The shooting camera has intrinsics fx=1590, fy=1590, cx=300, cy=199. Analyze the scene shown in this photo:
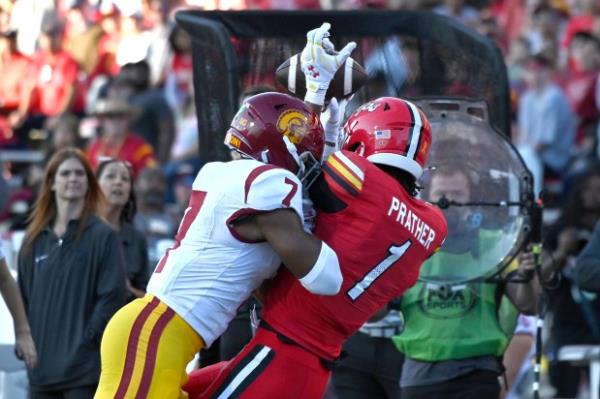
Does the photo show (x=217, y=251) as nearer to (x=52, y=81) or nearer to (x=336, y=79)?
(x=336, y=79)

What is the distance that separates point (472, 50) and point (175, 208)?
5.40 metres

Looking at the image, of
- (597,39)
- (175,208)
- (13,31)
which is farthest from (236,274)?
(13,31)

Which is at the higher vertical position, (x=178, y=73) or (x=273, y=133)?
(x=273, y=133)

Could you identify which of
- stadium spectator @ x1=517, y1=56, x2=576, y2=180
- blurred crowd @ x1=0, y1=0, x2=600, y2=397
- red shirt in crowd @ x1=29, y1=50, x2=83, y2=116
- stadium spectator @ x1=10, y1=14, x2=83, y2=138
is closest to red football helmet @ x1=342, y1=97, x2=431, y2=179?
blurred crowd @ x1=0, y1=0, x2=600, y2=397

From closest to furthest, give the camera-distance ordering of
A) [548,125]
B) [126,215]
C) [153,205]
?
1. [126,215]
2. [153,205]
3. [548,125]

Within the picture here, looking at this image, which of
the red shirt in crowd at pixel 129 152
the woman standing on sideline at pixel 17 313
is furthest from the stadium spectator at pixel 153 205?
the woman standing on sideline at pixel 17 313

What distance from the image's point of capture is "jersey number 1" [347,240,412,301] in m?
5.77

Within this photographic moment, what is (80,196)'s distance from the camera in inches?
323

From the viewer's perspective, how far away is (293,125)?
226 inches

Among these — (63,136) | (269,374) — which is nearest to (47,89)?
(63,136)

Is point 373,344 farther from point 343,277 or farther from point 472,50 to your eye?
A: point 343,277

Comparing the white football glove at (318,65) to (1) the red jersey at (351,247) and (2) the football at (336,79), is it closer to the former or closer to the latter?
(2) the football at (336,79)

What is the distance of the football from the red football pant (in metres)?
1.32

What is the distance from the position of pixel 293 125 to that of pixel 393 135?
41 cm
